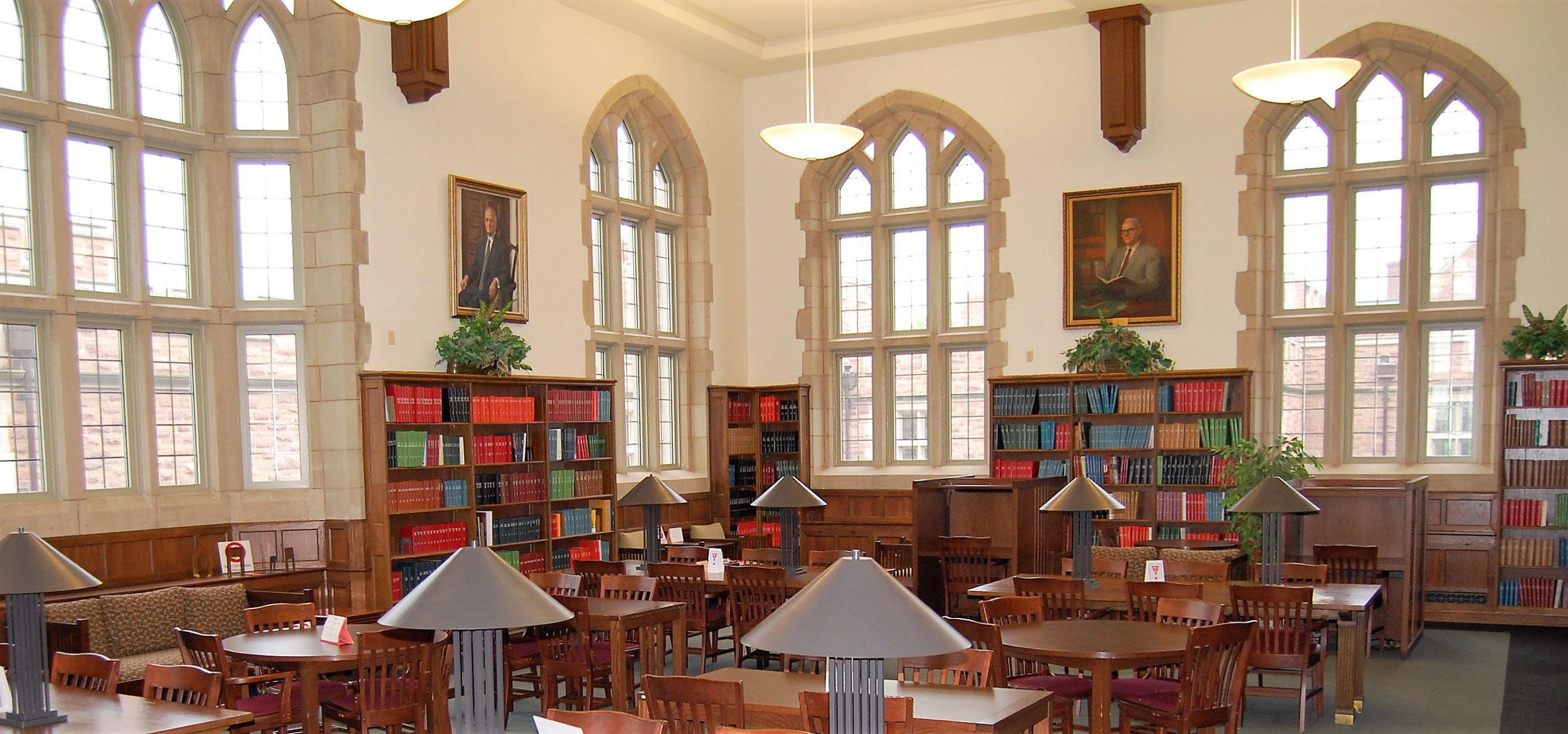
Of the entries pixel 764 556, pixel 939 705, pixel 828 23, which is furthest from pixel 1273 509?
pixel 828 23

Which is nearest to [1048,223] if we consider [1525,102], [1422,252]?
[1422,252]

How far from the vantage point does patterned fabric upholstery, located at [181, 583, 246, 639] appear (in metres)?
7.41

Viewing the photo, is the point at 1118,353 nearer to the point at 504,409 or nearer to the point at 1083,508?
the point at 1083,508

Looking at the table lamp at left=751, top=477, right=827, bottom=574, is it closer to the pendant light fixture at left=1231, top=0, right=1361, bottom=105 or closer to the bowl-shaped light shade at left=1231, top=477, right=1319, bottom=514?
the bowl-shaped light shade at left=1231, top=477, right=1319, bottom=514

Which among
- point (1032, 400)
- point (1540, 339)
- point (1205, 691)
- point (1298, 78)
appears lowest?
point (1205, 691)

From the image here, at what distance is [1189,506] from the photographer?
10844 mm

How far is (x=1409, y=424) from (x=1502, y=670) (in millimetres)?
2913

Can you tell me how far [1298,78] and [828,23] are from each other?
206 inches

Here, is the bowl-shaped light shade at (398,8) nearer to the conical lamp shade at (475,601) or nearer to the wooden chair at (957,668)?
the conical lamp shade at (475,601)

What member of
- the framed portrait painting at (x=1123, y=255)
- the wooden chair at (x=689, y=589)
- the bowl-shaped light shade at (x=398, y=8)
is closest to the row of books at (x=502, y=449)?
the wooden chair at (x=689, y=589)

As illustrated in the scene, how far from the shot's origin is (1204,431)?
10.8m

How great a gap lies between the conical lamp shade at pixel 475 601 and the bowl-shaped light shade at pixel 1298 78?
6444 mm

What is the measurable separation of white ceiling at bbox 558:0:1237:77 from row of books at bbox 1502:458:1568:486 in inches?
183

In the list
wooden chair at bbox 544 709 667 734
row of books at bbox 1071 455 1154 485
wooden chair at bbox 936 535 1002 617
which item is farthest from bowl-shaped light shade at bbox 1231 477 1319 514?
row of books at bbox 1071 455 1154 485
